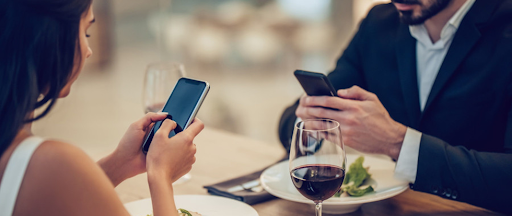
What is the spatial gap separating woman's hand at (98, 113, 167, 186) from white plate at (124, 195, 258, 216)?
0.25 feet

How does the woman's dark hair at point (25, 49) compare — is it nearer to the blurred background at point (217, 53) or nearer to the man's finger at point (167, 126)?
the man's finger at point (167, 126)

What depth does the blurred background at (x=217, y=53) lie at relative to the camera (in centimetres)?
341

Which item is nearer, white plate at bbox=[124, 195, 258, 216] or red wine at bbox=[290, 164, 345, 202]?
red wine at bbox=[290, 164, 345, 202]

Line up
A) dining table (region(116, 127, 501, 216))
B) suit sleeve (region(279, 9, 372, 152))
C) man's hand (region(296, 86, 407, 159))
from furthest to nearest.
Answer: suit sleeve (region(279, 9, 372, 152)) → man's hand (region(296, 86, 407, 159)) → dining table (region(116, 127, 501, 216))

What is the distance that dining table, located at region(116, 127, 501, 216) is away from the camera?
1.16 m

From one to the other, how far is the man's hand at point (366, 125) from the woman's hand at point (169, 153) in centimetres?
47

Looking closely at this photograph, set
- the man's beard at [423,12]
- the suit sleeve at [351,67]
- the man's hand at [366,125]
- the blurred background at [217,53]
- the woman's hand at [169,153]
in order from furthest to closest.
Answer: the blurred background at [217,53] < the suit sleeve at [351,67] < the man's beard at [423,12] < the man's hand at [366,125] < the woman's hand at [169,153]

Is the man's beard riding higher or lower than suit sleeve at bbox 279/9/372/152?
higher

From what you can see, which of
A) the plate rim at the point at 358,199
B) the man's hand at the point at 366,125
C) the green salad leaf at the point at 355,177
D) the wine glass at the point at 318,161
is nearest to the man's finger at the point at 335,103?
the man's hand at the point at 366,125

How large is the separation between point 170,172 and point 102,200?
0.19 meters

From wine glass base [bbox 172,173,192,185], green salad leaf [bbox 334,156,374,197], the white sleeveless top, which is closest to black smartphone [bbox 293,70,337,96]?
green salad leaf [bbox 334,156,374,197]

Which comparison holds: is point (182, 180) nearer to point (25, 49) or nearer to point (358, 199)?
point (358, 199)

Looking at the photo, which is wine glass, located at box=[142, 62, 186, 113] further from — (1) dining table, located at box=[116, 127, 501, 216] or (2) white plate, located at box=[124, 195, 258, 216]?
(2) white plate, located at box=[124, 195, 258, 216]

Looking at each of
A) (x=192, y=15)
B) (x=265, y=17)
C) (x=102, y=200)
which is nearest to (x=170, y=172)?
→ (x=102, y=200)
